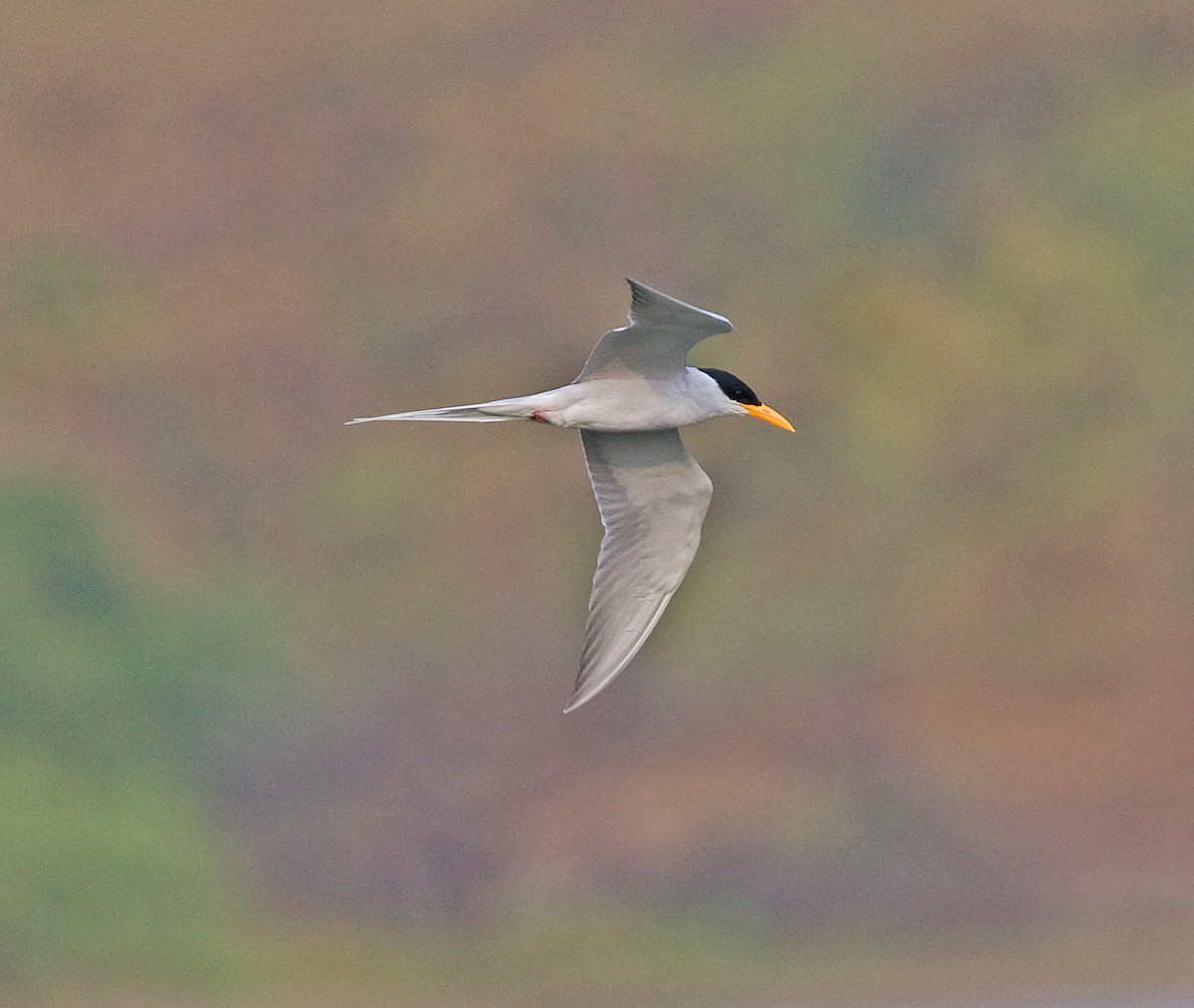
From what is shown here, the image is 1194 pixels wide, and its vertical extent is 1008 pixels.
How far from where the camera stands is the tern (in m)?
8.66

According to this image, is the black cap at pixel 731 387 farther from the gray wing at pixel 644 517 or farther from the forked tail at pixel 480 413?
the forked tail at pixel 480 413

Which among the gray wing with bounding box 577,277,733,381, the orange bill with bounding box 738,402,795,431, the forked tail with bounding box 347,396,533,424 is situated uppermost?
the orange bill with bounding box 738,402,795,431

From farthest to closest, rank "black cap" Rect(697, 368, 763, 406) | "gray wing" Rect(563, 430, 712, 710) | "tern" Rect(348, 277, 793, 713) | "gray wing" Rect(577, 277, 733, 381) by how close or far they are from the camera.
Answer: "gray wing" Rect(563, 430, 712, 710) → "black cap" Rect(697, 368, 763, 406) → "tern" Rect(348, 277, 793, 713) → "gray wing" Rect(577, 277, 733, 381)

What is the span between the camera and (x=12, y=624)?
19.7 m

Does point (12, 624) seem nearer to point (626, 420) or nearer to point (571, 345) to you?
point (571, 345)

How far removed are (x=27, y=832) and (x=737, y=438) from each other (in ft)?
23.0

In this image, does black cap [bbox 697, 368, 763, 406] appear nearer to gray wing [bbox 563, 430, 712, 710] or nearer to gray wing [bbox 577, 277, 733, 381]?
gray wing [bbox 577, 277, 733, 381]

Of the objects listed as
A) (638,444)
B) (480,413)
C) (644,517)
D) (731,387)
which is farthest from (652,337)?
(644,517)

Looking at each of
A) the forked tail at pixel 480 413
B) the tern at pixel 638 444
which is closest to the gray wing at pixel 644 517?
the tern at pixel 638 444

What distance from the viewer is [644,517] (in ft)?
31.9

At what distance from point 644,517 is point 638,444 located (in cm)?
34

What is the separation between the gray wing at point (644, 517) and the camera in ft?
31.5

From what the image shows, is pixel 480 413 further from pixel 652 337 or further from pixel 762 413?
pixel 762 413

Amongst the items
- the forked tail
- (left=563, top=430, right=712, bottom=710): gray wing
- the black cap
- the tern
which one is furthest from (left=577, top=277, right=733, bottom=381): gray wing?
(left=563, top=430, right=712, bottom=710): gray wing
